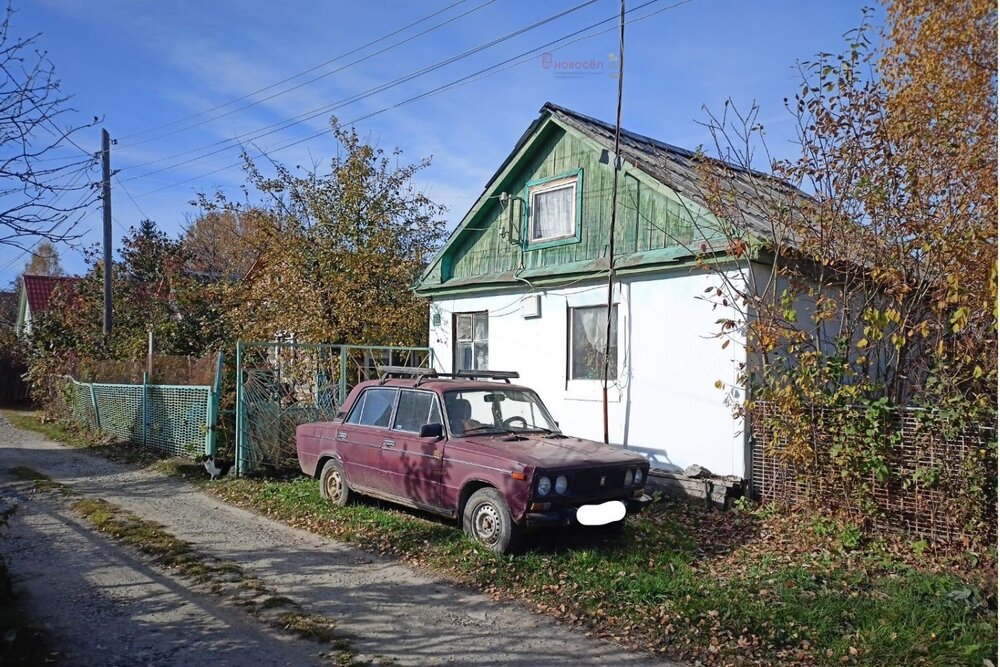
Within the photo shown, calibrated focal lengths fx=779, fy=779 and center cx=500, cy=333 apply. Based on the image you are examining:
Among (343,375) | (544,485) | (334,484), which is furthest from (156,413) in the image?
(544,485)

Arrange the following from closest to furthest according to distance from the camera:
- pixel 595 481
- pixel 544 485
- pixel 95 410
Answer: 1. pixel 544 485
2. pixel 595 481
3. pixel 95 410

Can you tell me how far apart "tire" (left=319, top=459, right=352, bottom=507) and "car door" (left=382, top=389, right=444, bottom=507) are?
996 millimetres

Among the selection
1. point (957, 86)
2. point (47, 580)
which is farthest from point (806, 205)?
point (47, 580)

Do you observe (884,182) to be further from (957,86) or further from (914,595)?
(914,595)

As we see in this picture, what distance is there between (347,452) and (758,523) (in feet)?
15.3

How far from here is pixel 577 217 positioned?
39.2ft

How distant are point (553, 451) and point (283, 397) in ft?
20.4

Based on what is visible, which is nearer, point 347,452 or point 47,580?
point 47,580

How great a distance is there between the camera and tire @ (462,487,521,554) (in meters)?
7.07

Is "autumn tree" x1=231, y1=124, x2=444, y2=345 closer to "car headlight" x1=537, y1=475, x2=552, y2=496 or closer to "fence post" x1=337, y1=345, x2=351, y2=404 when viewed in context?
"fence post" x1=337, y1=345, x2=351, y2=404

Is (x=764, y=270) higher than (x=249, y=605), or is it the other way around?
(x=764, y=270)

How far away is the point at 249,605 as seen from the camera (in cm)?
594

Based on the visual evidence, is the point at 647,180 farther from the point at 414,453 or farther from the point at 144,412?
the point at 144,412

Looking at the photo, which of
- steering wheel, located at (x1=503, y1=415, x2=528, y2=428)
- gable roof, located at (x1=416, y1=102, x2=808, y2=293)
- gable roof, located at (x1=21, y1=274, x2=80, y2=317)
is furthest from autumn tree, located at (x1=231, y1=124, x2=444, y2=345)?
gable roof, located at (x1=21, y1=274, x2=80, y2=317)
